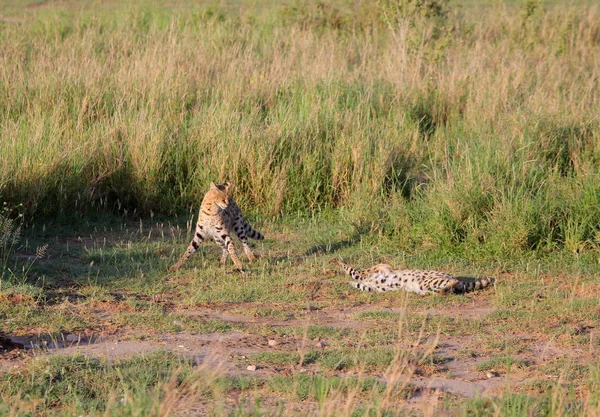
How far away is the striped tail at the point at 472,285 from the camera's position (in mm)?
7047

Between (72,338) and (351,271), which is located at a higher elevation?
(72,338)

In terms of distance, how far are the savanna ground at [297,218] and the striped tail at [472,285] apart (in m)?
0.15

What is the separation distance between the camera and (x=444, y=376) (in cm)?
530

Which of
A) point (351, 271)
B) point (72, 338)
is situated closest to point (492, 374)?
point (351, 271)

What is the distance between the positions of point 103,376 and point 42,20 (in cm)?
1186

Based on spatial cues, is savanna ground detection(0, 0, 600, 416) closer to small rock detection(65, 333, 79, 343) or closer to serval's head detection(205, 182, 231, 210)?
small rock detection(65, 333, 79, 343)

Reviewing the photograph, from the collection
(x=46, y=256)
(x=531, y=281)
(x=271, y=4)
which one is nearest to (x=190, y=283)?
(x=46, y=256)

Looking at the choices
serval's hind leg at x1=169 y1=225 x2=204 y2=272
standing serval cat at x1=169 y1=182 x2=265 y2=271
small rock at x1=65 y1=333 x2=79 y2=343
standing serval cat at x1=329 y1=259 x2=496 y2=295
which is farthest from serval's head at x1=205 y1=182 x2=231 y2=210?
small rock at x1=65 y1=333 x2=79 y2=343

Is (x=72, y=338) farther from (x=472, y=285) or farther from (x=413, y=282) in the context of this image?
(x=472, y=285)

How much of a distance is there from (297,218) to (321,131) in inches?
51.4

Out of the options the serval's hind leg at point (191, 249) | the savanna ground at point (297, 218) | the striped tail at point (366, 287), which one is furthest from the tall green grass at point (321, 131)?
the serval's hind leg at point (191, 249)

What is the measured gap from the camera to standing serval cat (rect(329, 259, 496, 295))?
6.97 meters

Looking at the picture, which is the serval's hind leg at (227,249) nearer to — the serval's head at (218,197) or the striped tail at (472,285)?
the serval's head at (218,197)

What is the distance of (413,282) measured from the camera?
706 centimetres
